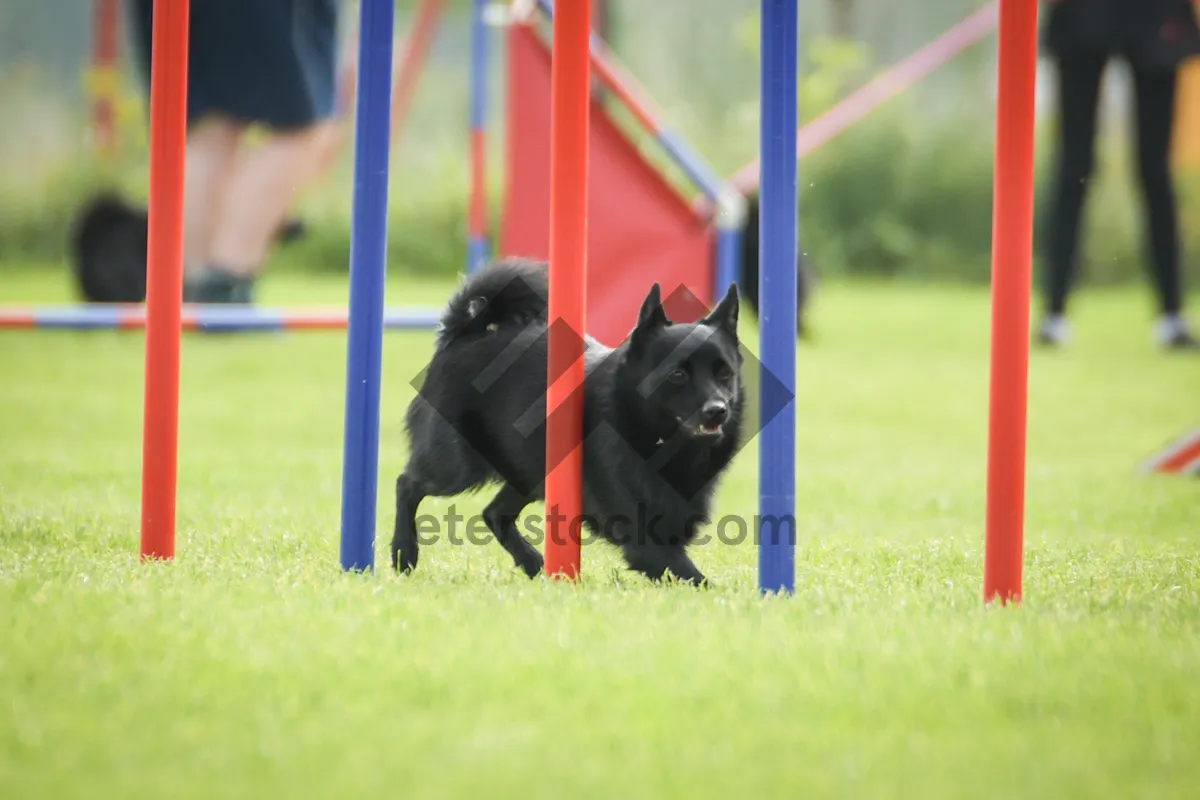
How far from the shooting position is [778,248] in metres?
2.77

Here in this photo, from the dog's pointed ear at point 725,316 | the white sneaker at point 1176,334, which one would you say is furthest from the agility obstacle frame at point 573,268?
the white sneaker at point 1176,334

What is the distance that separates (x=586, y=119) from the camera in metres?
2.94

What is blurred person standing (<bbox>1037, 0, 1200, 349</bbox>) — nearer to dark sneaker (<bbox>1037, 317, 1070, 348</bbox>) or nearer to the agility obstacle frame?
dark sneaker (<bbox>1037, 317, 1070, 348</bbox>)

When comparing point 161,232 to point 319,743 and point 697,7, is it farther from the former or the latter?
point 697,7

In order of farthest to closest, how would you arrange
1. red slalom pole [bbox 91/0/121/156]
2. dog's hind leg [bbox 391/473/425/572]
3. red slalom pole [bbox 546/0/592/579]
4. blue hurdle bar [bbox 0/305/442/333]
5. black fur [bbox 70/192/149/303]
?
red slalom pole [bbox 91/0/121/156]
black fur [bbox 70/192/149/303]
blue hurdle bar [bbox 0/305/442/333]
dog's hind leg [bbox 391/473/425/572]
red slalom pole [bbox 546/0/592/579]

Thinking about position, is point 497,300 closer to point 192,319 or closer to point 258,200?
point 192,319

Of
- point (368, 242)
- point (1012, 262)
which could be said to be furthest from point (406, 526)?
point (1012, 262)

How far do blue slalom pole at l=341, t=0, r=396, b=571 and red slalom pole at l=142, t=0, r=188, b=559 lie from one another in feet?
1.25

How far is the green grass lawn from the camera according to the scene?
5.96ft

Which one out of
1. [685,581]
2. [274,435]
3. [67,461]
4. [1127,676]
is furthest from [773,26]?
[274,435]

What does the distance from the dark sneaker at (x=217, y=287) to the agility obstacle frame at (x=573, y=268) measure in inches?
208

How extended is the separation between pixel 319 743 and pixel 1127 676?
50.5 inches

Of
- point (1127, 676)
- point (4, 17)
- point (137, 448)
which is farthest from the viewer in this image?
point (4, 17)

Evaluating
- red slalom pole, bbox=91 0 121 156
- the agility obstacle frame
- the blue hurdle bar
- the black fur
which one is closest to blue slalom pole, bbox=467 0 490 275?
the blue hurdle bar
